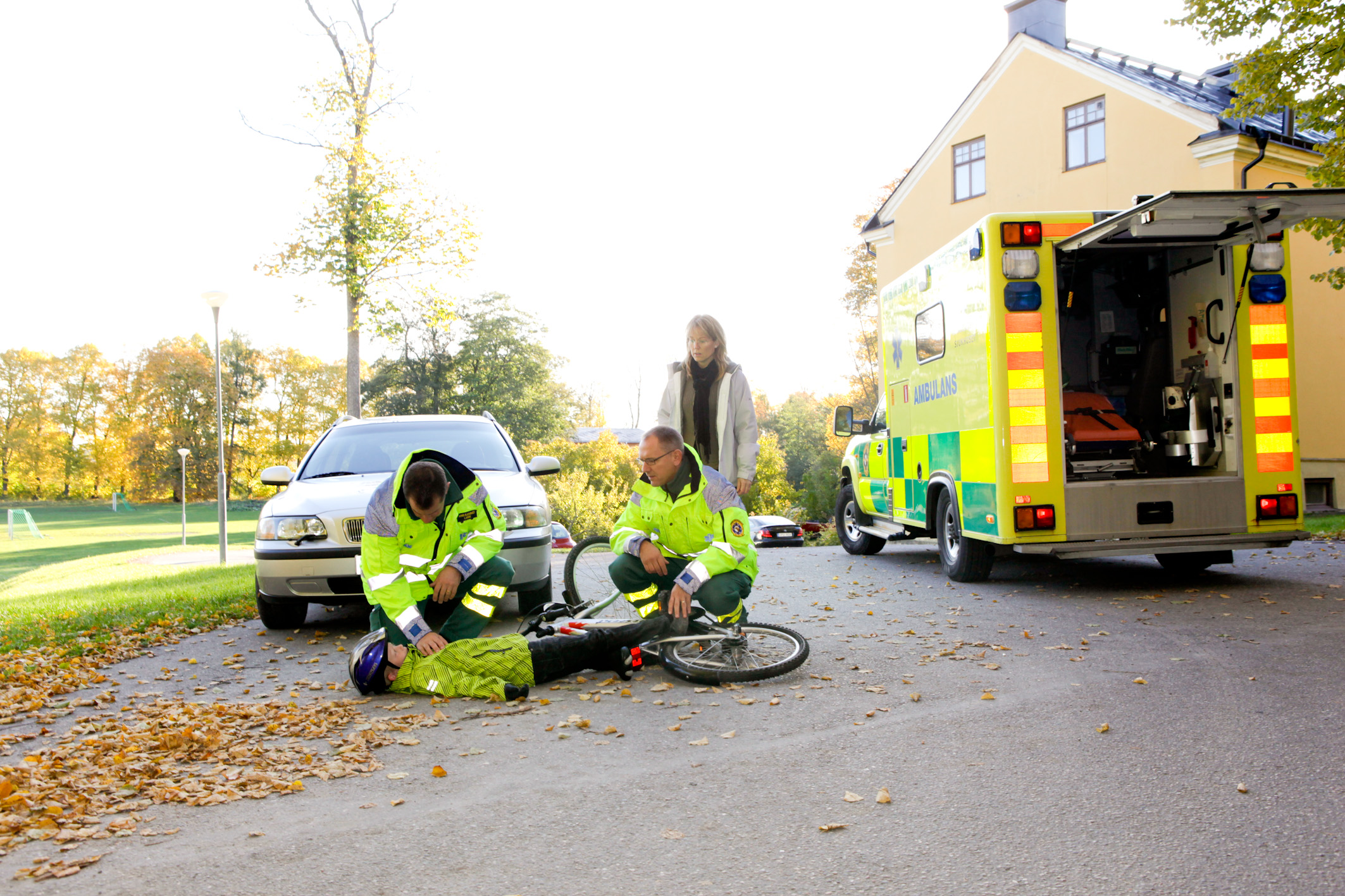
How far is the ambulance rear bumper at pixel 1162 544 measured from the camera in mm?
8047

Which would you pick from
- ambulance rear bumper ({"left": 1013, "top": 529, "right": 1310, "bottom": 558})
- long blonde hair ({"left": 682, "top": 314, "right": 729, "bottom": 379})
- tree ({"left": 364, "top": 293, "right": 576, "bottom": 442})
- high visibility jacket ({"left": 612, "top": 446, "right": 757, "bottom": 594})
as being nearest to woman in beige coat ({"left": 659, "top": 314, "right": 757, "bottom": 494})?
long blonde hair ({"left": 682, "top": 314, "right": 729, "bottom": 379})

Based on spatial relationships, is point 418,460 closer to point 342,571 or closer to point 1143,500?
point 342,571

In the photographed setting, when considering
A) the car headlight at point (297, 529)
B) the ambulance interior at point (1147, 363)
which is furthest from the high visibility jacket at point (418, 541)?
the ambulance interior at point (1147, 363)

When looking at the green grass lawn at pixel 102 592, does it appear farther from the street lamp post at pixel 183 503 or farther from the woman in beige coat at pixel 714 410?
the woman in beige coat at pixel 714 410

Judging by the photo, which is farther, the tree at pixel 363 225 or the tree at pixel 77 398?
the tree at pixel 77 398

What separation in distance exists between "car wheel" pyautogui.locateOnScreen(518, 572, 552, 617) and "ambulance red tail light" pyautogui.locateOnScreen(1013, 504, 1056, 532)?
386cm

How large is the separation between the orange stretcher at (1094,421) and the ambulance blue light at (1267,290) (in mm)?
1529

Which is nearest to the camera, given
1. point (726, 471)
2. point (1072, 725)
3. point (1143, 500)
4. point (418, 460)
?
point (1072, 725)

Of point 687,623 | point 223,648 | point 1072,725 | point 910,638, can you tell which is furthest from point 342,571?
point 1072,725

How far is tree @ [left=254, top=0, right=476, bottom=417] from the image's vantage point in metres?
17.0

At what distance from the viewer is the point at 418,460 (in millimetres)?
5367

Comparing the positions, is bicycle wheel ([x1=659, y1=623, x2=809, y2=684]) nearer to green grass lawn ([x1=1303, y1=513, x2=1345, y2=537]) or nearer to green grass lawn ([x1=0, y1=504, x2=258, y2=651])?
green grass lawn ([x1=0, y1=504, x2=258, y2=651])

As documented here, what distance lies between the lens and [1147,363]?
9266 millimetres

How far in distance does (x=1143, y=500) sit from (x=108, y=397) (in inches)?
2488
